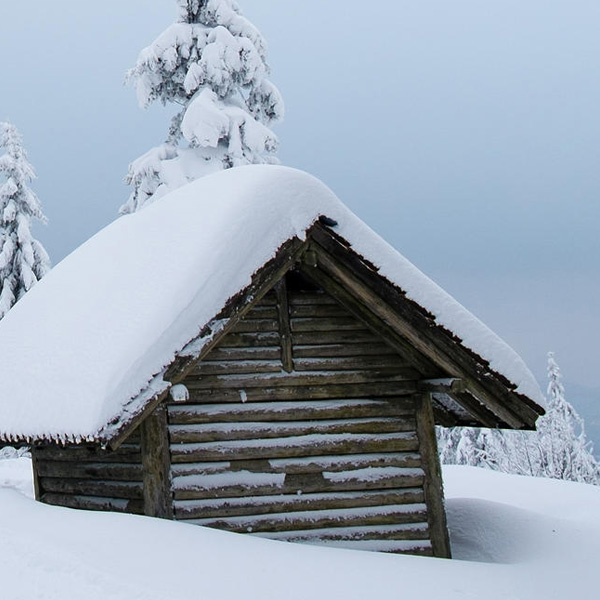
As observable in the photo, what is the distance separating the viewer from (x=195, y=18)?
21203mm

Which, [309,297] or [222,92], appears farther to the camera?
[222,92]

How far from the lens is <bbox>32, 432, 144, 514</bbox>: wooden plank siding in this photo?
7.54 metres

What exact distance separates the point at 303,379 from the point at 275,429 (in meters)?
0.56

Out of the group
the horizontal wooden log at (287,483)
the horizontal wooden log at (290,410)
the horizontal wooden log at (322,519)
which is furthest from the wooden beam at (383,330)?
the horizontal wooden log at (322,519)

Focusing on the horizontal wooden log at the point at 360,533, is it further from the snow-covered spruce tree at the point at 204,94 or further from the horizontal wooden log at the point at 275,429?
the snow-covered spruce tree at the point at 204,94

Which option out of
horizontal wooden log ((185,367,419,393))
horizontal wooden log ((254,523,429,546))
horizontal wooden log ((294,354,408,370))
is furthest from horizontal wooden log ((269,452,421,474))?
horizontal wooden log ((294,354,408,370))

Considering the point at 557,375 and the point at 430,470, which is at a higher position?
the point at 557,375

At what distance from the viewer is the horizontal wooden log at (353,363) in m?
7.89

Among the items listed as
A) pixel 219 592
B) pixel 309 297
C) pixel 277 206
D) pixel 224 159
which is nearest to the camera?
pixel 219 592

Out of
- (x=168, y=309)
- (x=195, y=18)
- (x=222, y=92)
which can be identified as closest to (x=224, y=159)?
(x=222, y=92)

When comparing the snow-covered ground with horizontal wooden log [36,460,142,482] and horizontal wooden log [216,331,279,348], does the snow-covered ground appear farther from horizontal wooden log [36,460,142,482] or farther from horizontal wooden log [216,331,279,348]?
horizontal wooden log [216,331,279,348]

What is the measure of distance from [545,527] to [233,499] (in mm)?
4200

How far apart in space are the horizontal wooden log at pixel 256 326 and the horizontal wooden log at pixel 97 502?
1873 mm

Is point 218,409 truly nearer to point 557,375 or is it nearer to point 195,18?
point 195,18
